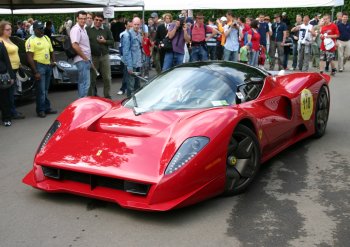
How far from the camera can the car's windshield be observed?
486cm

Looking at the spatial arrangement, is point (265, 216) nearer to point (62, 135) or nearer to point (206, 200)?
point (206, 200)

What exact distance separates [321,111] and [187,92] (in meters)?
2.49

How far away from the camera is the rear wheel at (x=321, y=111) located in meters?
6.43

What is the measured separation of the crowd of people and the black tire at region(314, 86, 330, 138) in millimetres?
2479

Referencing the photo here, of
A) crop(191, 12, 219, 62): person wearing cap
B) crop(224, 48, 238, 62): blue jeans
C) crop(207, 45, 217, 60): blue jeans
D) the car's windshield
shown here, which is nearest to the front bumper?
the car's windshield

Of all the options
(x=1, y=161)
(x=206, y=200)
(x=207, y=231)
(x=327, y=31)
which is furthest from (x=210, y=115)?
(x=327, y=31)

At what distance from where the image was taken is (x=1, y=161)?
5.79m

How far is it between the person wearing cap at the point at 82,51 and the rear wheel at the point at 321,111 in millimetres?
4274

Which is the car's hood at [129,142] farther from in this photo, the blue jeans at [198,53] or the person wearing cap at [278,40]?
the person wearing cap at [278,40]

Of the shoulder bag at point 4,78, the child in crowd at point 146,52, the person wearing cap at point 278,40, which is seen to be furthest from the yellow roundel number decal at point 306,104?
the person wearing cap at point 278,40

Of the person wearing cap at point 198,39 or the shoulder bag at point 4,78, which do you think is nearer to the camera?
the shoulder bag at point 4,78

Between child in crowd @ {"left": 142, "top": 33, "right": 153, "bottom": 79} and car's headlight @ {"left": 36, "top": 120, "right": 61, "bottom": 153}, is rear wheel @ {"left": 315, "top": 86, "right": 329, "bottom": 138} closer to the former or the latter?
car's headlight @ {"left": 36, "top": 120, "right": 61, "bottom": 153}

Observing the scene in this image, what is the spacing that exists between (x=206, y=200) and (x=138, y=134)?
2.76 feet

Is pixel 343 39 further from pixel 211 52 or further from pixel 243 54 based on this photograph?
pixel 211 52
